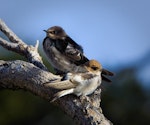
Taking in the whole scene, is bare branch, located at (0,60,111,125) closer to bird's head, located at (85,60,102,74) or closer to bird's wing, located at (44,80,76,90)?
bird's wing, located at (44,80,76,90)

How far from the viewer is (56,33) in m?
6.95

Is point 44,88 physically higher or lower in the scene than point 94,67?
lower

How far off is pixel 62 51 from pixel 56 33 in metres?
0.30

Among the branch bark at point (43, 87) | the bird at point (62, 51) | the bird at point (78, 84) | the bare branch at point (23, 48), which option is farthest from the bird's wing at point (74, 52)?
the bird at point (78, 84)

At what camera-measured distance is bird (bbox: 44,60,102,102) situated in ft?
16.7

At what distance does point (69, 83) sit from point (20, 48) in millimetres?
1030

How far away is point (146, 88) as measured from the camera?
10.2 metres

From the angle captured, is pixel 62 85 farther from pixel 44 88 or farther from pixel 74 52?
pixel 74 52

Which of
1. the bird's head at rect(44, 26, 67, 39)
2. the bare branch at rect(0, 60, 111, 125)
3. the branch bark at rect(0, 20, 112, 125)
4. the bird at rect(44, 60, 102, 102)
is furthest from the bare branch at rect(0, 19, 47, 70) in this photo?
the bird's head at rect(44, 26, 67, 39)

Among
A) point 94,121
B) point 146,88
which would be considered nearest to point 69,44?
point 94,121

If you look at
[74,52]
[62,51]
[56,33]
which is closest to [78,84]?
[74,52]

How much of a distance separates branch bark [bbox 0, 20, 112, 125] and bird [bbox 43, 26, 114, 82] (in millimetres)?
623

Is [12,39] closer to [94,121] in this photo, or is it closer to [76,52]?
[76,52]

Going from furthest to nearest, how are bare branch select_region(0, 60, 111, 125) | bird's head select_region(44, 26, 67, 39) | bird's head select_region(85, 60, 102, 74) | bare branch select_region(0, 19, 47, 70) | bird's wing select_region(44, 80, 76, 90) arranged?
bird's head select_region(44, 26, 67, 39)
bare branch select_region(0, 19, 47, 70)
bird's head select_region(85, 60, 102, 74)
bird's wing select_region(44, 80, 76, 90)
bare branch select_region(0, 60, 111, 125)
